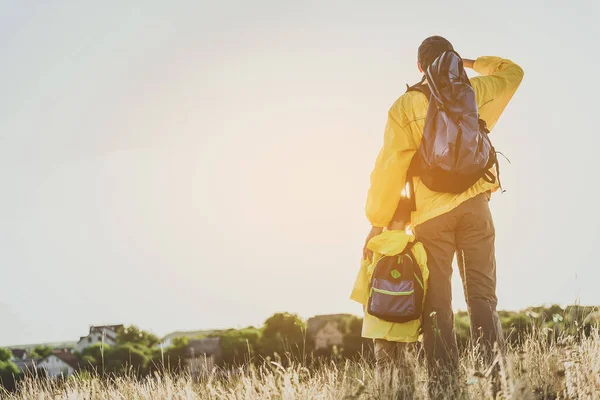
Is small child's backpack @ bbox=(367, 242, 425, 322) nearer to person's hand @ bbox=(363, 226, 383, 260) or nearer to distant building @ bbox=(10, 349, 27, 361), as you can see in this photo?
person's hand @ bbox=(363, 226, 383, 260)

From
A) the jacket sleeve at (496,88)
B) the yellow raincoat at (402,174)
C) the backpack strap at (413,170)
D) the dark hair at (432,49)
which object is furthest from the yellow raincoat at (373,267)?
the dark hair at (432,49)

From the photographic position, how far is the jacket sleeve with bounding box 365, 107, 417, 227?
3.89m

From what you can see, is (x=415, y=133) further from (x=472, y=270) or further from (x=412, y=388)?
(x=412, y=388)

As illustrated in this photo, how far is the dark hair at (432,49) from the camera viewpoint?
4.03 m

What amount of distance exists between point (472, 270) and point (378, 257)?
59cm

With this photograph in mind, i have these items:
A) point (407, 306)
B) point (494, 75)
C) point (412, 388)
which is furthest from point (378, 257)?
point (494, 75)

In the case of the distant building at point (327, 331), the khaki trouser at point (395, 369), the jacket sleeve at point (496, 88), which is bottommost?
the distant building at point (327, 331)

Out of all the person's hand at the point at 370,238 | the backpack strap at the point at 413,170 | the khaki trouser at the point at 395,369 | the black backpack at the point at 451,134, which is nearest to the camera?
the khaki trouser at the point at 395,369

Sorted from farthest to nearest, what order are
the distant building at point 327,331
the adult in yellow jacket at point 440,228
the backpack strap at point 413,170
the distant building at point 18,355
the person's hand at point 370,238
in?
the distant building at point 18,355 → the distant building at point 327,331 → the person's hand at point 370,238 → the backpack strap at point 413,170 → the adult in yellow jacket at point 440,228

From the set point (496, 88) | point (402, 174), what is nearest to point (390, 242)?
point (402, 174)

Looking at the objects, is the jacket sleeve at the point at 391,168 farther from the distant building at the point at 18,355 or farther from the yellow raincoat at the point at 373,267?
the distant building at the point at 18,355

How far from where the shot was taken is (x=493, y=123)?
4.30 m

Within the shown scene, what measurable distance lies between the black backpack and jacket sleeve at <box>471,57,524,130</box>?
29 centimetres

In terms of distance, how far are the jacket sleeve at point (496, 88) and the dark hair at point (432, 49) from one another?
296mm
